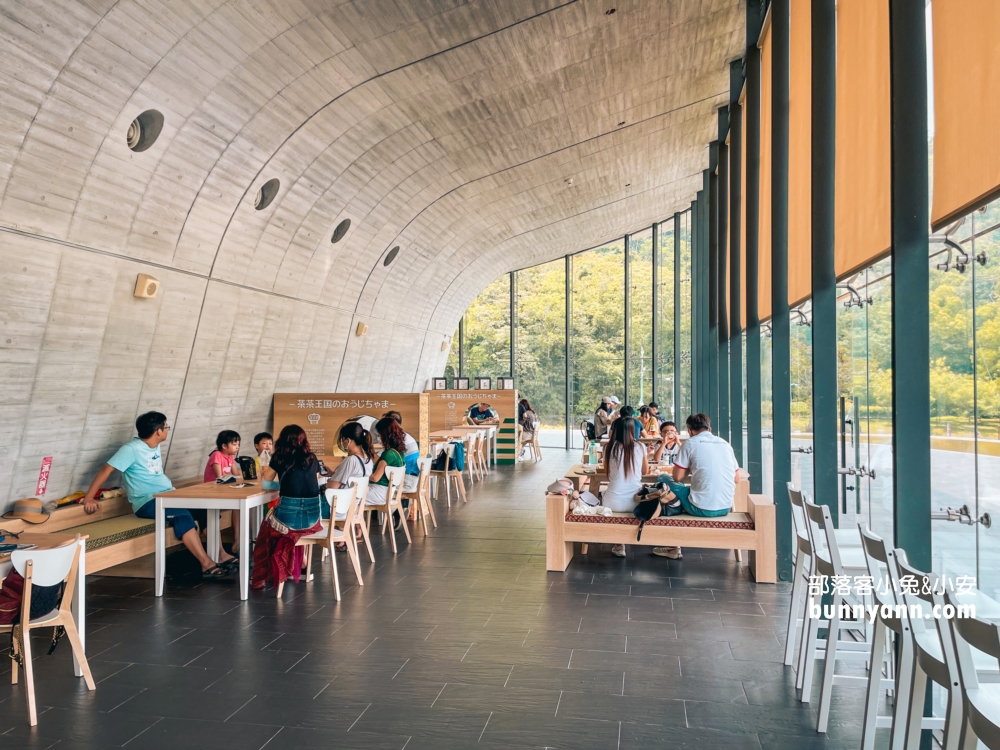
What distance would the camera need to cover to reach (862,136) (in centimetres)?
439

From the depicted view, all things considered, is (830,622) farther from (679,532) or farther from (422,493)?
(422,493)

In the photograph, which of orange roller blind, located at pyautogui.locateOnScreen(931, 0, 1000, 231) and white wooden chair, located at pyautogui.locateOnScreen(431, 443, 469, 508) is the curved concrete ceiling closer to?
white wooden chair, located at pyautogui.locateOnScreen(431, 443, 469, 508)

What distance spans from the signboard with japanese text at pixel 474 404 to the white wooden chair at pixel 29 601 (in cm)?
1021

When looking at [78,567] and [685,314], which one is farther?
[685,314]

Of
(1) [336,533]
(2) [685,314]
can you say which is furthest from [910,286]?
(2) [685,314]

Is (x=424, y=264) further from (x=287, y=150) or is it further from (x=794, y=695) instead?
(x=794, y=695)


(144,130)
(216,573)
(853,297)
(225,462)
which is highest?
(144,130)

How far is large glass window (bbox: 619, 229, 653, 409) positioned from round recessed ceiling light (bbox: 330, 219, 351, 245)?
960cm

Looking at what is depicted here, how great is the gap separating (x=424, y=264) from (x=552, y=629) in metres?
8.69

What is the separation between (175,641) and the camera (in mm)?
4504

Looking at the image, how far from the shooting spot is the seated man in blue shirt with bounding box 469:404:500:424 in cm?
1423

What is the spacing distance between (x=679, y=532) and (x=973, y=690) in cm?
379

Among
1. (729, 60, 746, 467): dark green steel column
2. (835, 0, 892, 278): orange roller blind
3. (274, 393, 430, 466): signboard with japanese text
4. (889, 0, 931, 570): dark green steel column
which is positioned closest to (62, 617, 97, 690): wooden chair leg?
(889, 0, 931, 570): dark green steel column

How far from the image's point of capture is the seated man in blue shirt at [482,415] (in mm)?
14227
